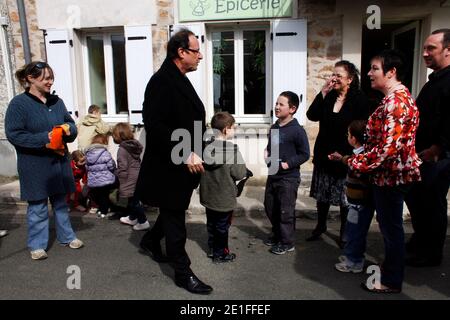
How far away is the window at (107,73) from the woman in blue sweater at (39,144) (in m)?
3.38

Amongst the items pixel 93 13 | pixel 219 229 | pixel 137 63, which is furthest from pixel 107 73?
pixel 219 229

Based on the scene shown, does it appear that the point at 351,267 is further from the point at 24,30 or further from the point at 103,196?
the point at 24,30

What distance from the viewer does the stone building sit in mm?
5867

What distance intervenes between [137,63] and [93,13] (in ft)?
3.52

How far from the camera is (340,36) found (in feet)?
19.3

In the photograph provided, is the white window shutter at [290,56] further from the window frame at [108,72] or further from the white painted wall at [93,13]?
the window frame at [108,72]

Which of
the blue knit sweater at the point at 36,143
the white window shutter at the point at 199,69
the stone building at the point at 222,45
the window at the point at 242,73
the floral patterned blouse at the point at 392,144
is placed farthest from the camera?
the window at the point at 242,73

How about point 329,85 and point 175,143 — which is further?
point 329,85

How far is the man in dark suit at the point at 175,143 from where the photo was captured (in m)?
2.73

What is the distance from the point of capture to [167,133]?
2.70 metres

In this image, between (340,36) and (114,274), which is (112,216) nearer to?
(114,274)

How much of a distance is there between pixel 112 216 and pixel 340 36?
415 centimetres

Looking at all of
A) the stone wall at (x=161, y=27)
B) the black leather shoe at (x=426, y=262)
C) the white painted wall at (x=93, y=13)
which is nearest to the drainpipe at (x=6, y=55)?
the white painted wall at (x=93, y=13)
